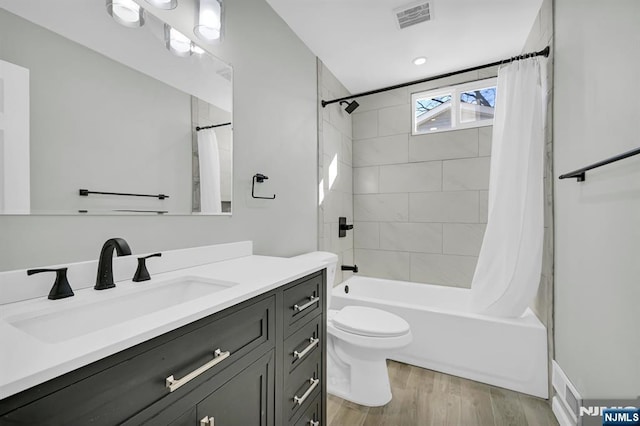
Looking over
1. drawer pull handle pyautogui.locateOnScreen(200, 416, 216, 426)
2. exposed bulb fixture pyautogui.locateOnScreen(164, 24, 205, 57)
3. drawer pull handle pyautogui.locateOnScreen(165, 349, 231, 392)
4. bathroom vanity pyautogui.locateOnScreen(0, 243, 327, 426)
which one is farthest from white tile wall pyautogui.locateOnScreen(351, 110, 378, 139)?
drawer pull handle pyautogui.locateOnScreen(200, 416, 216, 426)

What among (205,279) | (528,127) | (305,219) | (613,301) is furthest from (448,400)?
(528,127)

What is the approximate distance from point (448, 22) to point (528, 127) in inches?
36.5

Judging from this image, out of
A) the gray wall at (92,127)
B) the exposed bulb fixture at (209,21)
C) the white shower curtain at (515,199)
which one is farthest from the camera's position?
the white shower curtain at (515,199)

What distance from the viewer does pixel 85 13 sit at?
983mm

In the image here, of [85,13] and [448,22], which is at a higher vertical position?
[448,22]

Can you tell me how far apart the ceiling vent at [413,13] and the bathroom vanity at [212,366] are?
182cm

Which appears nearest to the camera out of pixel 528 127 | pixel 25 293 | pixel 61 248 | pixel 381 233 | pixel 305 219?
pixel 25 293

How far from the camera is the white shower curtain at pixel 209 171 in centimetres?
140

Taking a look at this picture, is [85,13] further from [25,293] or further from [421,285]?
[421,285]

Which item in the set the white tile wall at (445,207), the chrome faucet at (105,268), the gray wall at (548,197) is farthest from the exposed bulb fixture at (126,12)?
the white tile wall at (445,207)

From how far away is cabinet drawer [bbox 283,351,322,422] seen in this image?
42.0 inches

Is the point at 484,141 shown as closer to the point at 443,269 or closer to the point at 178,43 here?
the point at 443,269

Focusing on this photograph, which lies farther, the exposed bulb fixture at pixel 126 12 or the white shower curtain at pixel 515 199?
the white shower curtain at pixel 515 199

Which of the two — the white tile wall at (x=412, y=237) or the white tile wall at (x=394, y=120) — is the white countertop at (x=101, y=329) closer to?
the white tile wall at (x=412, y=237)
